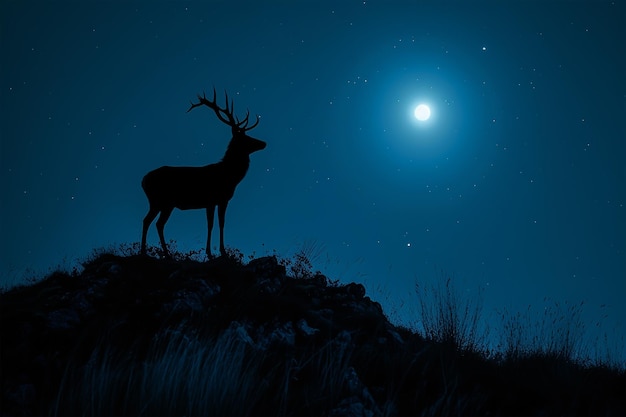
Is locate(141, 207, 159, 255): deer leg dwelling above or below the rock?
above

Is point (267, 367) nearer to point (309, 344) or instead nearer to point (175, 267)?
point (309, 344)

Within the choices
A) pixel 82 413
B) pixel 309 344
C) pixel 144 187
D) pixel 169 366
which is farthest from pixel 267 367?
pixel 144 187

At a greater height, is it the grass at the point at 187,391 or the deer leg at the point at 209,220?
the deer leg at the point at 209,220

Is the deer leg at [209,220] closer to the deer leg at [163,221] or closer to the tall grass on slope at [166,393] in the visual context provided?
the deer leg at [163,221]

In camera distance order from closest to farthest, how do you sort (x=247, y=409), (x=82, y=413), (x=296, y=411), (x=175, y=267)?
(x=82, y=413) → (x=247, y=409) → (x=296, y=411) → (x=175, y=267)

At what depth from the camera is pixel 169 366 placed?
4691 millimetres

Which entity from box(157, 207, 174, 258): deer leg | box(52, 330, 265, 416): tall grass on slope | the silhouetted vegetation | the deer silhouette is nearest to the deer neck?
the deer silhouette

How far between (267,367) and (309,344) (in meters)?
0.94

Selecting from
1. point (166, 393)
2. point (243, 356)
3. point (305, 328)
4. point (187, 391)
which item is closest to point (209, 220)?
point (305, 328)

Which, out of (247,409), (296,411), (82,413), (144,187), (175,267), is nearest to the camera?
(82,413)

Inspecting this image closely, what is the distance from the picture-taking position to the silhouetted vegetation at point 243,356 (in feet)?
14.7

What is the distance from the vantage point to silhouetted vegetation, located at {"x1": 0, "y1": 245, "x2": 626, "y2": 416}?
4.48 meters

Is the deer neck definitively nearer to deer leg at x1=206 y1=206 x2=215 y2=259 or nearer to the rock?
deer leg at x1=206 y1=206 x2=215 y2=259

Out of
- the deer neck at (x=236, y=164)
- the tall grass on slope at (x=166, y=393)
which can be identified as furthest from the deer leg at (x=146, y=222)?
the tall grass on slope at (x=166, y=393)
